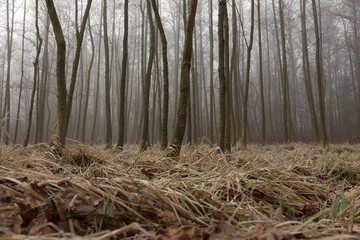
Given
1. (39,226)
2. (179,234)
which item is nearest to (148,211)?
(179,234)

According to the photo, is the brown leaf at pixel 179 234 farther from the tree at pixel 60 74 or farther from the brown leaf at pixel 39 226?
the tree at pixel 60 74

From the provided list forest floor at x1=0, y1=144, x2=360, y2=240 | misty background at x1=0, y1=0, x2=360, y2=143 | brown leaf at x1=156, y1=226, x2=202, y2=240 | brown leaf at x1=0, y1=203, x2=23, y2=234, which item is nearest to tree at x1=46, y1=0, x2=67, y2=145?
forest floor at x1=0, y1=144, x2=360, y2=240

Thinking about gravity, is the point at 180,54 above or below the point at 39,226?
above

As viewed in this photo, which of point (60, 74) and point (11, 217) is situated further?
point (60, 74)

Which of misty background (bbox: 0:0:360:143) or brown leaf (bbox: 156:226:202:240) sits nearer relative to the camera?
brown leaf (bbox: 156:226:202:240)

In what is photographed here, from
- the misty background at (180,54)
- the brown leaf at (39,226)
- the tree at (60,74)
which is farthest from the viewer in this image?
the misty background at (180,54)

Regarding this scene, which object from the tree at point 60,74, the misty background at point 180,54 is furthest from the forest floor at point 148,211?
the misty background at point 180,54

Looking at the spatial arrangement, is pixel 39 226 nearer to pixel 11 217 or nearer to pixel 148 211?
pixel 11 217

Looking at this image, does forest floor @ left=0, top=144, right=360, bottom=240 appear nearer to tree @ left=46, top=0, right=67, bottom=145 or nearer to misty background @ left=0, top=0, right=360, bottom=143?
tree @ left=46, top=0, right=67, bottom=145

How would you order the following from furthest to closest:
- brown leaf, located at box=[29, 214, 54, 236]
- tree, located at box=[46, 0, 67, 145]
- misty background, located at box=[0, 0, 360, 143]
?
1. misty background, located at box=[0, 0, 360, 143]
2. tree, located at box=[46, 0, 67, 145]
3. brown leaf, located at box=[29, 214, 54, 236]

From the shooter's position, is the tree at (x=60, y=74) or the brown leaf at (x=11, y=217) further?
the tree at (x=60, y=74)

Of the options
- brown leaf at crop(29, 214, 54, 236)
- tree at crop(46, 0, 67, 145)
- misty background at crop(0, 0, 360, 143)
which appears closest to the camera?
brown leaf at crop(29, 214, 54, 236)

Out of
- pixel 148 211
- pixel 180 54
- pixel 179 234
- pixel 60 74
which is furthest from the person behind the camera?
pixel 180 54

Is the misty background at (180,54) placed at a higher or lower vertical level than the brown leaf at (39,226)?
higher
